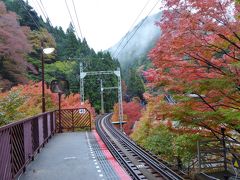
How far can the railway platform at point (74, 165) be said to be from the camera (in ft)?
22.4

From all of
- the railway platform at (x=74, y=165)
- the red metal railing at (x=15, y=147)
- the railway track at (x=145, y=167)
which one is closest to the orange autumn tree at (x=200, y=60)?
the railway track at (x=145, y=167)

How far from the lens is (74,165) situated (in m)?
8.00

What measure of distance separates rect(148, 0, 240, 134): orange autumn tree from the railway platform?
2.68 m

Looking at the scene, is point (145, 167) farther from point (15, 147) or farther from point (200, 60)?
point (15, 147)

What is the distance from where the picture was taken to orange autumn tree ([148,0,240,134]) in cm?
699

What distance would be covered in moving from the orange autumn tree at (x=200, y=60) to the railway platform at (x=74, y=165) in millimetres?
2683

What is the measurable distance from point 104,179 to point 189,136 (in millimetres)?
4567

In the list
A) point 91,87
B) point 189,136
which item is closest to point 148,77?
point 189,136

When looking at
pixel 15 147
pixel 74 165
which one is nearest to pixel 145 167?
pixel 74 165

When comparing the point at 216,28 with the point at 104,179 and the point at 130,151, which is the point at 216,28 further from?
the point at 130,151

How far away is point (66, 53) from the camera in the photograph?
57719mm

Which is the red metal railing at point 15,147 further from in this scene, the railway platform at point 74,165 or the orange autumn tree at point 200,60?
the orange autumn tree at point 200,60

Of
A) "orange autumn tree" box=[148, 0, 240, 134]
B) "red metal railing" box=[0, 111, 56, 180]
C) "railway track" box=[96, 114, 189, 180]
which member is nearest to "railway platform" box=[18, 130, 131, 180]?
"red metal railing" box=[0, 111, 56, 180]

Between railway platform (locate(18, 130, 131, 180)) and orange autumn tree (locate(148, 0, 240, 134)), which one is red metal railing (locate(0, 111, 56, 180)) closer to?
railway platform (locate(18, 130, 131, 180))
